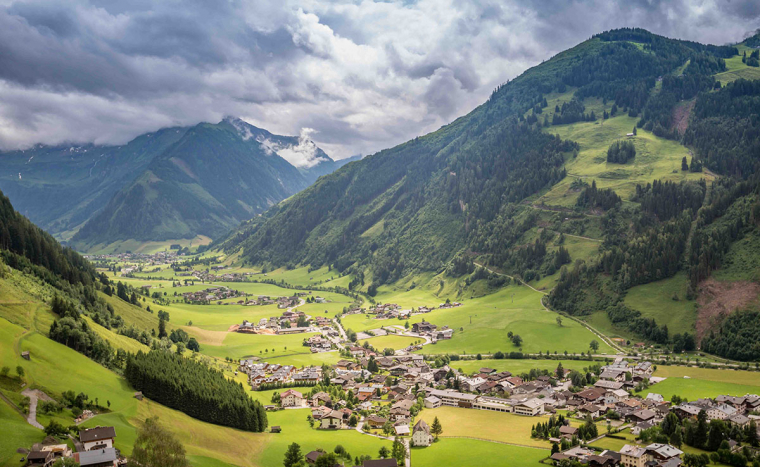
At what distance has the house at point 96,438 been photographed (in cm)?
5069

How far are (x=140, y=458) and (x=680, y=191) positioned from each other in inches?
7371

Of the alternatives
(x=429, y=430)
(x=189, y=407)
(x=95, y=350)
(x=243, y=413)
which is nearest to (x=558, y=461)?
(x=429, y=430)

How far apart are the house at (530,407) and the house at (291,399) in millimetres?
39663

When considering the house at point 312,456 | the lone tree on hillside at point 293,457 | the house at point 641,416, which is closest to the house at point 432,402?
the house at point 312,456

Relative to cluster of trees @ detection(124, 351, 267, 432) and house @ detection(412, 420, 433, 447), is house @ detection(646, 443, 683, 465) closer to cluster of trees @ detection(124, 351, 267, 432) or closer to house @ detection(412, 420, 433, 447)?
house @ detection(412, 420, 433, 447)

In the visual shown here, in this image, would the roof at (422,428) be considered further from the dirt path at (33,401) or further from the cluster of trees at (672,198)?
the cluster of trees at (672,198)

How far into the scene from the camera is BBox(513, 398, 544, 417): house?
277 feet

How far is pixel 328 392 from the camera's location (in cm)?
10012

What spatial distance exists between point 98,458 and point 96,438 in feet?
12.4

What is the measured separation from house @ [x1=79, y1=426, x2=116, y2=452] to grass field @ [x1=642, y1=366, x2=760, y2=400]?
83530mm

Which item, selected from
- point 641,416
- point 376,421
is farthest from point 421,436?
point 641,416

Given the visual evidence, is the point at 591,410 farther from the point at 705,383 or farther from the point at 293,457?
the point at 293,457

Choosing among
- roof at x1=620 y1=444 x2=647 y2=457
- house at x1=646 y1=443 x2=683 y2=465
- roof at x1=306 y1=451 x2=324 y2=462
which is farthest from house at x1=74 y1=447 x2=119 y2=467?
house at x1=646 y1=443 x2=683 y2=465

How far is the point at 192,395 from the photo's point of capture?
7438cm
